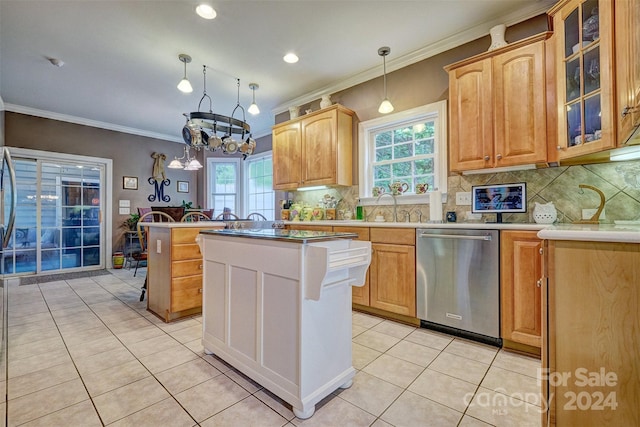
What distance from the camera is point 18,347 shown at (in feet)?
7.16

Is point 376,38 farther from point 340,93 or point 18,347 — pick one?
point 18,347

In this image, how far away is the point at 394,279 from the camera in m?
2.68

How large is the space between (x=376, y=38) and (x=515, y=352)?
3.02 meters

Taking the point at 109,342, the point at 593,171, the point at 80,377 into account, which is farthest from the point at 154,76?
the point at 593,171

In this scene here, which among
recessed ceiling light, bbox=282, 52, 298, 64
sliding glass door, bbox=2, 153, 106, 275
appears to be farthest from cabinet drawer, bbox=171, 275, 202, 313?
sliding glass door, bbox=2, 153, 106, 275

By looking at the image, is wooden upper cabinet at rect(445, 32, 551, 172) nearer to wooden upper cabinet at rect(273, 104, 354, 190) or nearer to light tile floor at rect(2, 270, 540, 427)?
wooden upper cabinet at rect(273, 104, 354, 190)

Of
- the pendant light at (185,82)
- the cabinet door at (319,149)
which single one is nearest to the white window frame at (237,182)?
the cabinet door at (319,149)

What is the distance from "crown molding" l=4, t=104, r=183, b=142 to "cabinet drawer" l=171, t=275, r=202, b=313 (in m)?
4.48

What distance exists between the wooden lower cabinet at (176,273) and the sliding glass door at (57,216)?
3.47m

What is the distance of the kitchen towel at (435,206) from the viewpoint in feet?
9.12

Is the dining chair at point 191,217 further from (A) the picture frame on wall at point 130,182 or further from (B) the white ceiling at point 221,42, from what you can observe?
(A) the picture frame on wall at point 130,182

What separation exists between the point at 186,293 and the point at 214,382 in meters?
1.26

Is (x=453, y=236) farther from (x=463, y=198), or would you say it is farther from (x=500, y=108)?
(x=500, y=108)

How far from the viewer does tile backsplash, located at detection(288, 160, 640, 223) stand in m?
2.05
